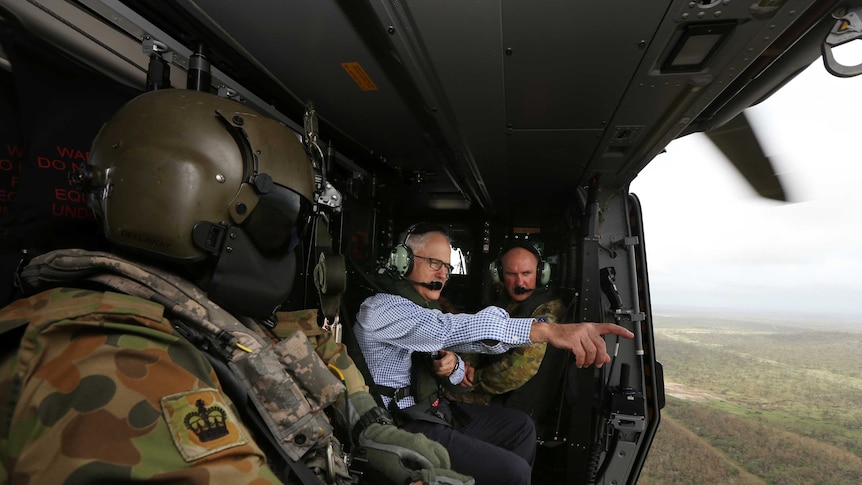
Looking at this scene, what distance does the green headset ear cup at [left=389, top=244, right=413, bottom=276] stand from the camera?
2.62 metres

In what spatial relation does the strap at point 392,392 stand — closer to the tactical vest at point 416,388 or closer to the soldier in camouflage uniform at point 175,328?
the tactical vest at point 416,388

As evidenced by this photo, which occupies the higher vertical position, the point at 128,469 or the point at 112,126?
the point at 112,126

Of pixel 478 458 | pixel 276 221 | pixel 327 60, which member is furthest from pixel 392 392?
pixel 327 60

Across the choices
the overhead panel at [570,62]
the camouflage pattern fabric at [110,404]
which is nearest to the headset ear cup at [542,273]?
the overhead panel at [570,62]

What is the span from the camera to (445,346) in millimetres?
2207

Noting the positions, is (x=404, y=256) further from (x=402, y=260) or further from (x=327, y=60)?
(x=327, y=60)

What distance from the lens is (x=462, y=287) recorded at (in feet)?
15.6

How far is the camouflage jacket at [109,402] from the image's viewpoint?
2.12ft

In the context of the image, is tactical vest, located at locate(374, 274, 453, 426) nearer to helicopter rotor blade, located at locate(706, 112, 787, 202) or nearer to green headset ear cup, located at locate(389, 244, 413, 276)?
green headset ear cup, located at locate(389, 244, 413, 276)

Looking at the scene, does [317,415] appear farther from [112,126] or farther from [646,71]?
[646,71]

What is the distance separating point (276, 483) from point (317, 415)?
0.30m

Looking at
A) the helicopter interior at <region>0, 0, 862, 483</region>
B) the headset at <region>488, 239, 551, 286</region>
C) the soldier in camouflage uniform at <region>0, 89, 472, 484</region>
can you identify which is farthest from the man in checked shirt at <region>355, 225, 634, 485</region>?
the headset at <region>488, 239, 551, 286</region>

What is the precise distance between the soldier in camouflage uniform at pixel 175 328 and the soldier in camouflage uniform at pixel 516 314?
5.39ft

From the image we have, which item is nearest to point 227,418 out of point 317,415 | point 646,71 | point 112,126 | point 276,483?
point 276,483
